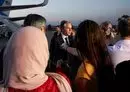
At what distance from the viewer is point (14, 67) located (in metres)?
2.68

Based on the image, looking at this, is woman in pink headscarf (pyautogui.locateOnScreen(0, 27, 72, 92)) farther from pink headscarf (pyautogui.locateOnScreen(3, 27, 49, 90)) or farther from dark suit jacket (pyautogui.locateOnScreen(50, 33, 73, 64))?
dark suit jacket (pyautogui.locateOnScreen(50, 33, 73, 64))

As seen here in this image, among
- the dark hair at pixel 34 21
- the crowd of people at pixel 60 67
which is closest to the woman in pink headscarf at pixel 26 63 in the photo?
the crowd of people at pixel 60 67

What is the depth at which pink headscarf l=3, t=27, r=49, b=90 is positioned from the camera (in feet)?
8.70

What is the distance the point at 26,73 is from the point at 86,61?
869mm

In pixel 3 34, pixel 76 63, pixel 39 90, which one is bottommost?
pixel 3 34

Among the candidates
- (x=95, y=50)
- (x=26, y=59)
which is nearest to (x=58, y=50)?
(x=95, y=50)

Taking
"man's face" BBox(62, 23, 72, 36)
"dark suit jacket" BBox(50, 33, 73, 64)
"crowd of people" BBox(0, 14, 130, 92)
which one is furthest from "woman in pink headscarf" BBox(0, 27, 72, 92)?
"man's face" BBox(62, 23, 72, 36)

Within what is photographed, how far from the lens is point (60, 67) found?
3.47 metres

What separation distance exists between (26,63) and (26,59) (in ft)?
0.11

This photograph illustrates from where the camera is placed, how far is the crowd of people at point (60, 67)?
8.79 ft

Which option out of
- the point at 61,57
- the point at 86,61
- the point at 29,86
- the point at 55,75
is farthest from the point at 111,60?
the point at 61,57

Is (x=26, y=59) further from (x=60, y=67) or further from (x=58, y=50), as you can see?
(x=58, y=50)

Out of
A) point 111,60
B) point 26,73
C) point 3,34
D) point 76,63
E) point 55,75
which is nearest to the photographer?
point 26,73

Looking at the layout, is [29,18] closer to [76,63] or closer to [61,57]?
[76,63]
